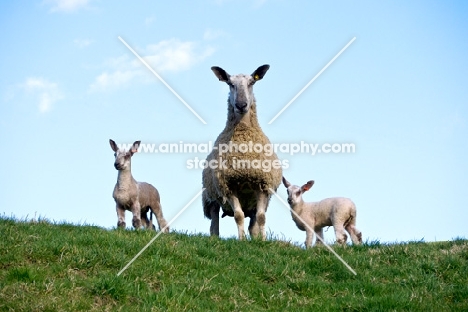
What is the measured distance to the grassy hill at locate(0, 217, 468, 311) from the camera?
7.99 metres

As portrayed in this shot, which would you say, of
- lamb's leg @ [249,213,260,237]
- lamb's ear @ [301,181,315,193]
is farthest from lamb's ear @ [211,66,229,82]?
lamb's ear @ [301,181,315,193]

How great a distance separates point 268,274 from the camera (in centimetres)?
940

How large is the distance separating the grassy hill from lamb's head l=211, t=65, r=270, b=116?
3.06m

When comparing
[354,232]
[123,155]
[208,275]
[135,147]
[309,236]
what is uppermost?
[135,147]

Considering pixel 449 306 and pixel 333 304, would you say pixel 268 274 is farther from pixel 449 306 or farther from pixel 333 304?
pixel 449 306

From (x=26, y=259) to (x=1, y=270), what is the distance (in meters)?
0.48

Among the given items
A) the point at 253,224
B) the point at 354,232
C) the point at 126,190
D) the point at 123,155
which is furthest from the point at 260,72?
the point at 354,232

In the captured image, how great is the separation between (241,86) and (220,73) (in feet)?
2.94

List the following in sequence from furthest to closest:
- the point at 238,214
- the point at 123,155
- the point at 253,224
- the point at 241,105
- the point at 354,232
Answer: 1. the point at 123,155
2. the point at 354,232
3. the point at 253,224
4. the point at 241,105
5. the point at 238,214

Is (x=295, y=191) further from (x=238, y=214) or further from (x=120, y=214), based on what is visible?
(x=120, y=214)

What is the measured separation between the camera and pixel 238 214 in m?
12.6

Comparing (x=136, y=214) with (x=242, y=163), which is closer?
(x=242, y=163)

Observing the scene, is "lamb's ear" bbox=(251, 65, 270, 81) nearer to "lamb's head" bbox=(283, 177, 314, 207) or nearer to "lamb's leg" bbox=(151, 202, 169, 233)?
"lamb's head" bbox=(283, 177, 314, 207)

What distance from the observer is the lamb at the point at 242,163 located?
1282 centimetres
